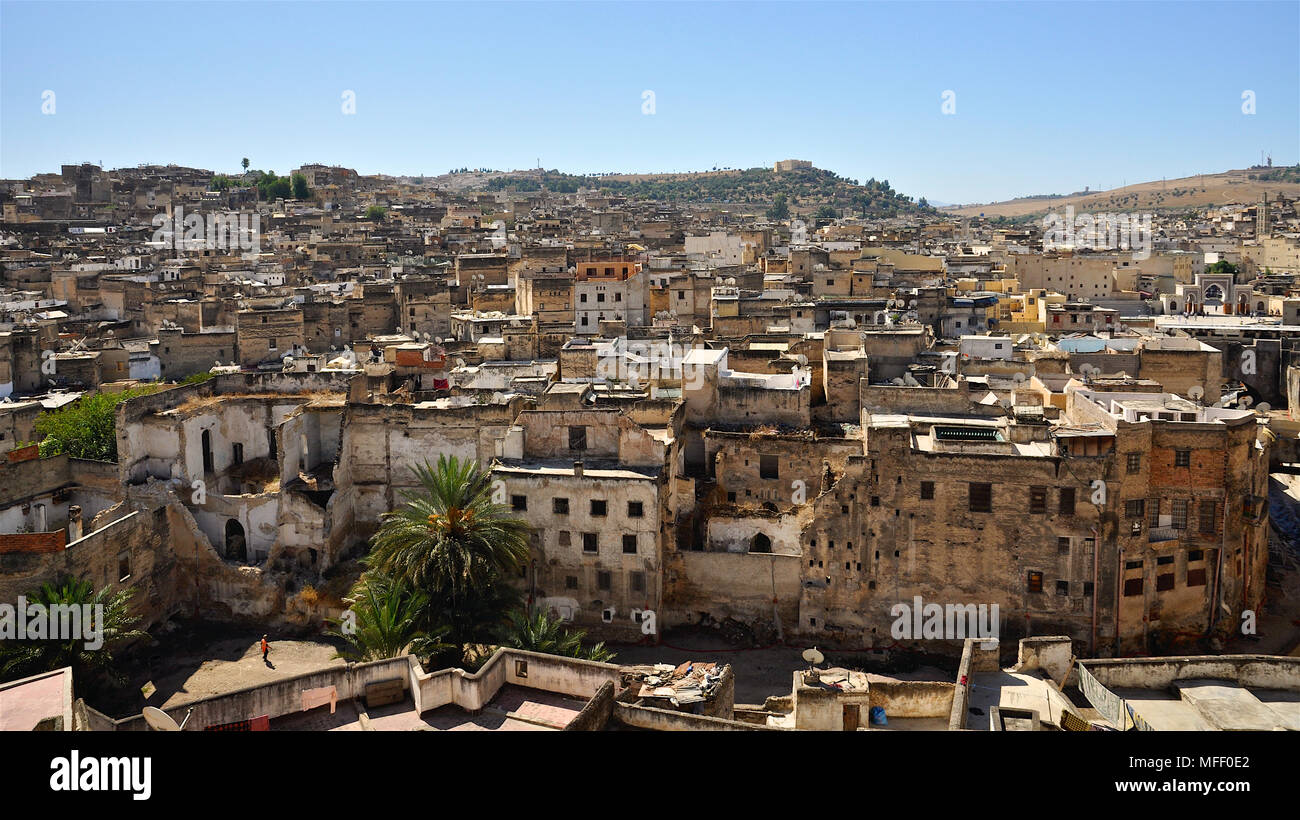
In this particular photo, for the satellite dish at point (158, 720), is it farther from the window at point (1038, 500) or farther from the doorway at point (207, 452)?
the window at point (1038, 500)

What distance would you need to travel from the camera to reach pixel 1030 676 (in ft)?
69.0

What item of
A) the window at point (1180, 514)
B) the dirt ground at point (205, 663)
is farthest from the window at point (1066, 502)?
the dirt ground at point (205, 663)

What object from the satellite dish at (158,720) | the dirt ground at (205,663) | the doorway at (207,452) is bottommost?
the dirt ground at (205,663)

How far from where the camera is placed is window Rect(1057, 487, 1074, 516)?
81.7ft

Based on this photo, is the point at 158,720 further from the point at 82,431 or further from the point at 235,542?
the point at 82,431

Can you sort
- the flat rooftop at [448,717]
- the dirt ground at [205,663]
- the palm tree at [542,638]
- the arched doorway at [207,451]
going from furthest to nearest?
the arched doorway at [207,451], the dirt ground at [205,663], the palm tree at [542,638], the flat rooftop at [448,717]

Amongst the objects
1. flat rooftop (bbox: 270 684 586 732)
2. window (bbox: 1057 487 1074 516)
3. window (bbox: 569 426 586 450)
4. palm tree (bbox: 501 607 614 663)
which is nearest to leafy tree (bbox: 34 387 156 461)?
window (bbox: 569 426 586 450)

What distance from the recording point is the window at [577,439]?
2830cm

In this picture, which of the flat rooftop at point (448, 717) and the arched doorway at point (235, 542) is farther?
the arched doorway at point (235, 542)

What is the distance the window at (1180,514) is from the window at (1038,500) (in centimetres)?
347

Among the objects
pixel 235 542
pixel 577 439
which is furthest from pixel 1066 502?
pixel 235 542
